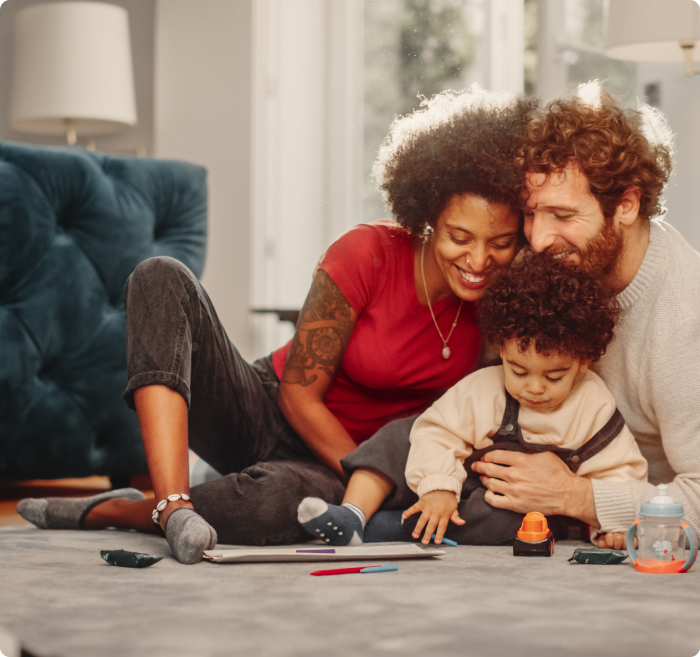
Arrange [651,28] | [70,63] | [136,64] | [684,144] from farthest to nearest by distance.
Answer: [136,64], [70,63], [684,144], [651,28]

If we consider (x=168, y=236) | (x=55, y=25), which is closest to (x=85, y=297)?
(x=168, y=236)

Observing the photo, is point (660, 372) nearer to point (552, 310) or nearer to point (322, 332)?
point (552, 310)

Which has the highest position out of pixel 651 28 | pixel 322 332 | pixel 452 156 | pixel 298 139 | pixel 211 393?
pixel 651 28

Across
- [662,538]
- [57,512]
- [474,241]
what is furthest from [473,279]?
[57,512]

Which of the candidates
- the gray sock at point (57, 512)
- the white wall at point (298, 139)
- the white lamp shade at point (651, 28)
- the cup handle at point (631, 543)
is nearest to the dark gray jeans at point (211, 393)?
the gray sock at point (57, 512)

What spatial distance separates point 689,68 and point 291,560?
1.48 meters

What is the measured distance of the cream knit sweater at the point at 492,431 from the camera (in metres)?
1.32

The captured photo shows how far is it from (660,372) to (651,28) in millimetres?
949

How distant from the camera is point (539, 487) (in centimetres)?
130

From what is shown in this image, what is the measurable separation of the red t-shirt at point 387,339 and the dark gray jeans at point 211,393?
0.15 metres

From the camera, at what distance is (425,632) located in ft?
2.69

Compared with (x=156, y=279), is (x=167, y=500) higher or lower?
lower

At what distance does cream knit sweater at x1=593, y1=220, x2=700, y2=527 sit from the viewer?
1269 mm

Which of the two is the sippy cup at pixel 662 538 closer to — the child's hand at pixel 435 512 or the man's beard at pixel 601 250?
the child's hand at pixel 435 512
